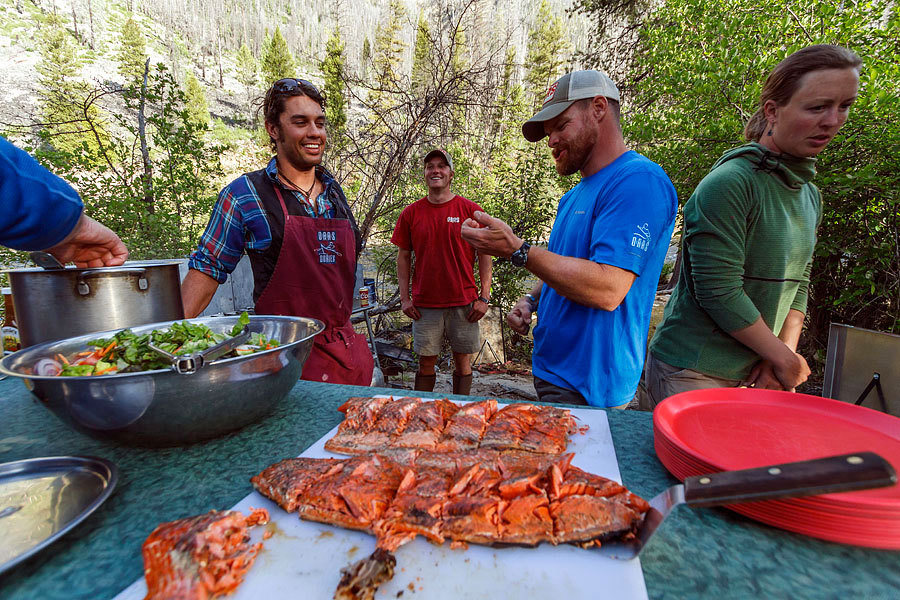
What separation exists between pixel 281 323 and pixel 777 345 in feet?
7.93

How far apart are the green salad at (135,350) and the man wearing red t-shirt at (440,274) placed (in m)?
3.56

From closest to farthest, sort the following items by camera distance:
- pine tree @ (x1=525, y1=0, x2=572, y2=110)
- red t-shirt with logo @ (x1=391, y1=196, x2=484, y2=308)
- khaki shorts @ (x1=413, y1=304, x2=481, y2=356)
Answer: red t-shirt with logo @ (x1=391, y1=196, x2=484, y2=308)
khaki shorts @ (x1=413, y1=304, x2=481, y2=356)
pine tree @ (x1=525, y1=0, x2=572, y2=110)

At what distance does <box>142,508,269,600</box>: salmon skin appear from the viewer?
81 cm

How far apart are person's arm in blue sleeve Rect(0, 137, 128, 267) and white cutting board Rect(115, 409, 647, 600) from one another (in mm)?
1197

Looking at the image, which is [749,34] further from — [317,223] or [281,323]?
[281,323]

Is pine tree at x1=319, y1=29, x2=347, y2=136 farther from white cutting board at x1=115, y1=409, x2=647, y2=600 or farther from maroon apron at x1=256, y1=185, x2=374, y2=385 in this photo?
white cutting board at x1=115, y1=409, x2=647, y2=600

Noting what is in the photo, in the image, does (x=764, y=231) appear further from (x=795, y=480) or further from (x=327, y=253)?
(x=327, y=253)

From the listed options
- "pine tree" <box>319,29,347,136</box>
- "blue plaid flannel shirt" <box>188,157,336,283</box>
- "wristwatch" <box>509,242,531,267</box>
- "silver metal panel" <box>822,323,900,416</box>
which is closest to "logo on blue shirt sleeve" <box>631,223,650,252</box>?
"wristwatch" <box>509,242,531,267</box>

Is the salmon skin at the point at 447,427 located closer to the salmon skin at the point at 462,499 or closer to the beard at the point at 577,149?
the salmon skin at the point at 462,499

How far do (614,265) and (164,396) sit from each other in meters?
1.79

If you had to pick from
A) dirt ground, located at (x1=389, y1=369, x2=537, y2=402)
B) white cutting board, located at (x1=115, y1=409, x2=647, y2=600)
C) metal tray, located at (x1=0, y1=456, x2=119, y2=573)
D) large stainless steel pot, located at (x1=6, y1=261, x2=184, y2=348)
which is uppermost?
large stainless steel pot, located at (x1=6, y1=261, x2=184, y2=348)

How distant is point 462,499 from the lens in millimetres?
1029

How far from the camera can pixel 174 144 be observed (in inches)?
247

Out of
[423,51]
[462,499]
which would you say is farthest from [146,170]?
[462,499]
